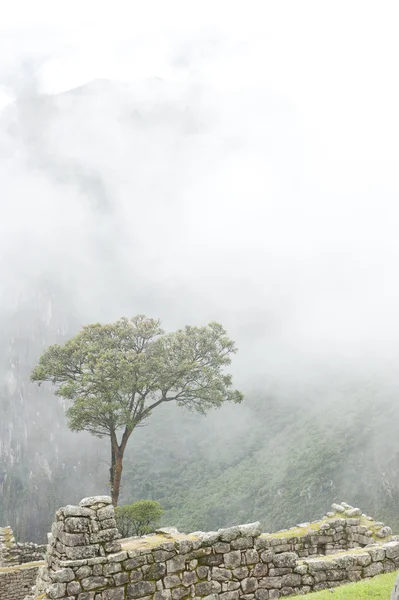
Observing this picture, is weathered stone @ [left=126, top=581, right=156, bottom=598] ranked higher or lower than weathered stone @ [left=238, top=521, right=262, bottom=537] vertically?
lower

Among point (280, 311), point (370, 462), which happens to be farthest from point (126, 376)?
point (280, 311)

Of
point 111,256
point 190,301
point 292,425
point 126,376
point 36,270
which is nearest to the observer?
point 126,376

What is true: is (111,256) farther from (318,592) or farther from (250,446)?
(318,592)

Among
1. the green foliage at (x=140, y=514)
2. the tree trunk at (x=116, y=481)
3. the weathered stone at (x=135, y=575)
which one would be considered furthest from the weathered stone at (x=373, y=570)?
the tree trunk at (x=116, y=481)

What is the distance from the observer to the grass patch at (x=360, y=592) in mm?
8125

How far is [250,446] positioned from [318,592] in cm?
3338

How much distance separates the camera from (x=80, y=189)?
601 ft

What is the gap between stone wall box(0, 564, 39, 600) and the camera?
19.4 metres

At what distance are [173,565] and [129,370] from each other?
703 inches

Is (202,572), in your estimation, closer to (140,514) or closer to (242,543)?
(242,543)

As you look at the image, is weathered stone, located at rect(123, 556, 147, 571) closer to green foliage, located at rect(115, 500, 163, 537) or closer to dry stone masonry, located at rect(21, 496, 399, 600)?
dry stone masonry, located at rect(21, 496, 399, 600)

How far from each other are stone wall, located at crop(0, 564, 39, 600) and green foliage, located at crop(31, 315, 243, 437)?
7.66 metres

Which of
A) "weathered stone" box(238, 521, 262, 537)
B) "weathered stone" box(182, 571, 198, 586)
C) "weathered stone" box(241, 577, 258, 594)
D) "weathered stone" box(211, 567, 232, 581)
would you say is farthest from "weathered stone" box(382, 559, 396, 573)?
"weathered stone" box(182, 571, 198, 586)

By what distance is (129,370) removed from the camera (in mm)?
25812
